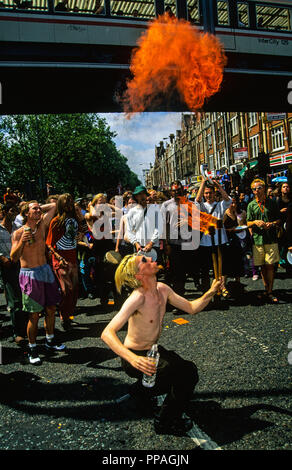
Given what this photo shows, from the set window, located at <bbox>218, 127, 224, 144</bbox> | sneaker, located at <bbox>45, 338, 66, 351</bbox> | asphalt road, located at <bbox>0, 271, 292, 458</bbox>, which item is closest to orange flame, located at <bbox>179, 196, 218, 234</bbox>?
asphalt road, located at <bbox>0, 271, 292, 458</bbox>

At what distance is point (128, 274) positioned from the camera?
2.76m

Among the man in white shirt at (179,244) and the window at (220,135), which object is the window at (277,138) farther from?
the man in white shirt at (179,244)

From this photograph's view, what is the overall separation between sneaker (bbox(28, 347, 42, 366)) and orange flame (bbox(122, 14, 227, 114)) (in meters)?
7.97

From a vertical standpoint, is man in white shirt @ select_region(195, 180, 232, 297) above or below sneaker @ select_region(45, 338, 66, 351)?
above

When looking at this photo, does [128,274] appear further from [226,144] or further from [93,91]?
[226,144]

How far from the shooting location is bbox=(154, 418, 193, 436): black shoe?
267 centimetres

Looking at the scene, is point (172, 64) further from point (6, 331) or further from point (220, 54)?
point (6, 331)

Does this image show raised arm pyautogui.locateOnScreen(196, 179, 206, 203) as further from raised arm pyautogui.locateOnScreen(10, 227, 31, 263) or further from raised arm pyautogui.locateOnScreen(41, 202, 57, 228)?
raised arm pyautogui.locateOnScreen(10, 227, 31, 263)

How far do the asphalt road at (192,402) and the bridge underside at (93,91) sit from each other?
8964mm

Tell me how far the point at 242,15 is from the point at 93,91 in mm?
5918

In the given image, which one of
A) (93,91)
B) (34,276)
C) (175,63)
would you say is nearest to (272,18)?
(175,63)

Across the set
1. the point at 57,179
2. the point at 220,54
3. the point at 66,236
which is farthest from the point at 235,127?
the point at 66,236

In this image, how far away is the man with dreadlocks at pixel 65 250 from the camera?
5.41 meters

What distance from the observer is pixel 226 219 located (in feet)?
23.7
